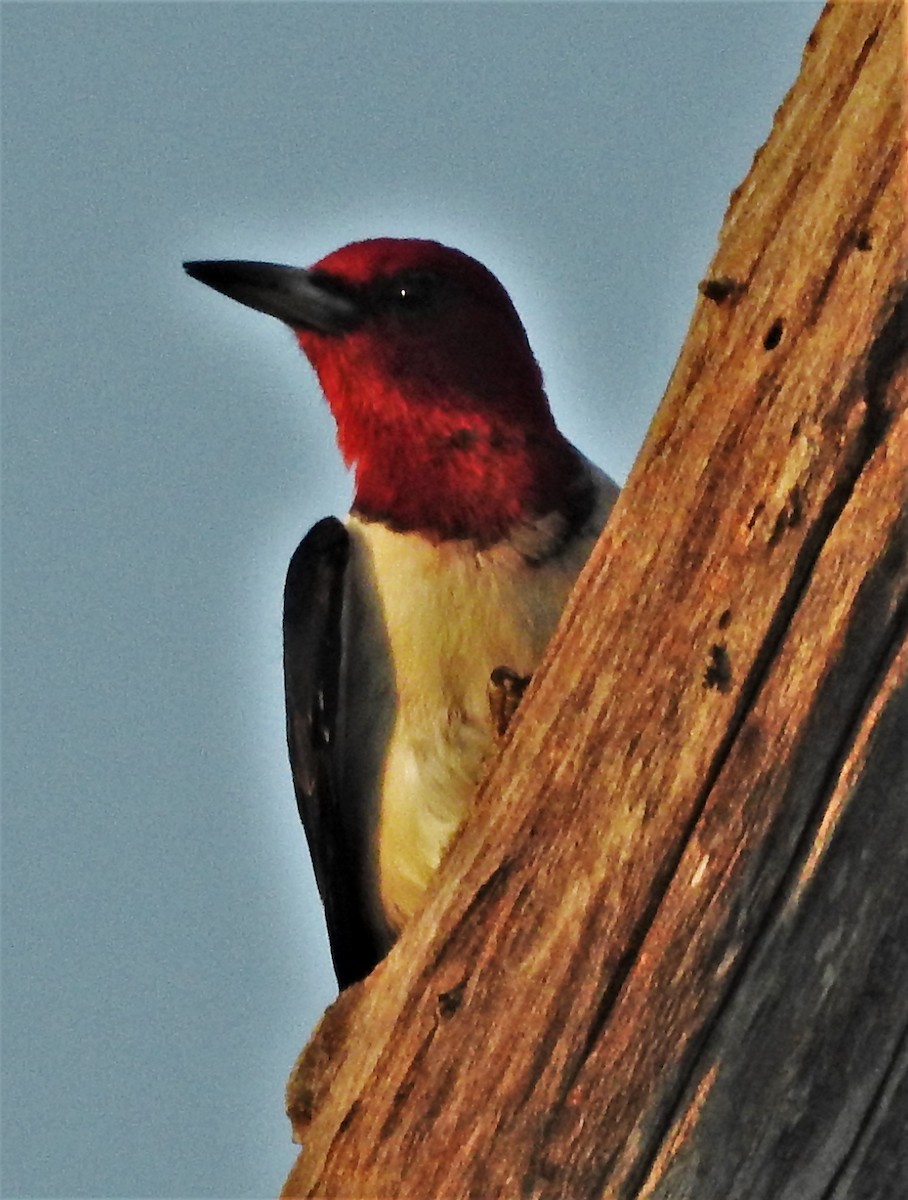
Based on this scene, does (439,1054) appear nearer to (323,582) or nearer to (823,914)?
(823,914)

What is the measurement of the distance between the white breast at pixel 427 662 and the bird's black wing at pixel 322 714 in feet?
0.17

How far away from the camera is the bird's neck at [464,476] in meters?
4.32

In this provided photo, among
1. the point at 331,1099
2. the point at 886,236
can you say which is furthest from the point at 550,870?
the point at 886,236

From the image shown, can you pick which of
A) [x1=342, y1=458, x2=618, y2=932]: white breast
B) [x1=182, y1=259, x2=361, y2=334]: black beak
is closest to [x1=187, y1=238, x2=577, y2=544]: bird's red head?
[x1=182, y1=259, x2=361, y2=334]: black beak

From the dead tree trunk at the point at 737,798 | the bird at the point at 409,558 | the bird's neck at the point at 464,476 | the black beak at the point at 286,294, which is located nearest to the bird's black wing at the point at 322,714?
the bird at the point at 409,558

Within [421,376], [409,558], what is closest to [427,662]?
[409,558]

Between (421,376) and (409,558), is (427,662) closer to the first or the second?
(409,558)

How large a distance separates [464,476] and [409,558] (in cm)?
28

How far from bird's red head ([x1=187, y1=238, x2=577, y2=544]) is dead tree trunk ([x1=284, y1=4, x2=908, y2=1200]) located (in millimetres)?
1364

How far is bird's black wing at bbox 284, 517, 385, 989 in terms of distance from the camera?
4383mm

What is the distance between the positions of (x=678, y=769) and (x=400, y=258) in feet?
8.04

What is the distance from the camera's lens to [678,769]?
2.85 metres

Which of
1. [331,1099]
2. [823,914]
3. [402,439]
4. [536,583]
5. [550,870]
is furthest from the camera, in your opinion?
[402,439]

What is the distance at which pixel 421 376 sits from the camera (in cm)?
471
